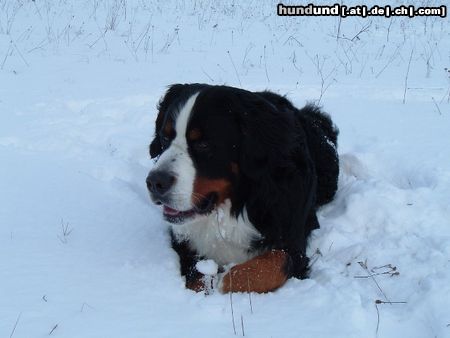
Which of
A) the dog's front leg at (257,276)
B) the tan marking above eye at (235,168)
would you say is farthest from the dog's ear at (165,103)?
the dog's front leg at (257,276)

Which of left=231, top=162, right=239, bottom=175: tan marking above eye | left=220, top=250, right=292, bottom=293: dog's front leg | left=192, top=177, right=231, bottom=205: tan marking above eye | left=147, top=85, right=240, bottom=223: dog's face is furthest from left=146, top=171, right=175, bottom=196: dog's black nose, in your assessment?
left=220, top=250, right=292, bottom=293: dog's front leg

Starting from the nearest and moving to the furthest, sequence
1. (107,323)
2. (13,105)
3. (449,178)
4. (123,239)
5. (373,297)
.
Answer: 1. (107,323)
2. (373,297)
3. (123,239)
4. (449,178)
5. (13,105)

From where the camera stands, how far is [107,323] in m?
1.86

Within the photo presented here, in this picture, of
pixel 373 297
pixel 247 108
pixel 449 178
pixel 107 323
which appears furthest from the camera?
pixel 449 178

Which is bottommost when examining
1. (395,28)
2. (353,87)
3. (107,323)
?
(395,28)

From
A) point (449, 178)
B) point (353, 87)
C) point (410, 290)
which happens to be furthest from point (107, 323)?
point (353, 87)

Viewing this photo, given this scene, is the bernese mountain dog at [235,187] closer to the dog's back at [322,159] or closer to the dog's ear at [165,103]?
the dog's ear at [165,103]

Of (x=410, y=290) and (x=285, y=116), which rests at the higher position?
(x=285, y=116)

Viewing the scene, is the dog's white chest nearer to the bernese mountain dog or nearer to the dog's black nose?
the bernese mountain dog

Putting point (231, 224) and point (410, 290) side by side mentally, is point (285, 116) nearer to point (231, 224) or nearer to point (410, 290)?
point (231, 224)

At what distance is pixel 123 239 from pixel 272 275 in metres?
0.88

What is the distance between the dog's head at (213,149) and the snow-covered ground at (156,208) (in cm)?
40

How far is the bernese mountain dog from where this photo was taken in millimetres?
2336

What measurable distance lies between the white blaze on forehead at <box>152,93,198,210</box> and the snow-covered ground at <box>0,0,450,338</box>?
0.37m
